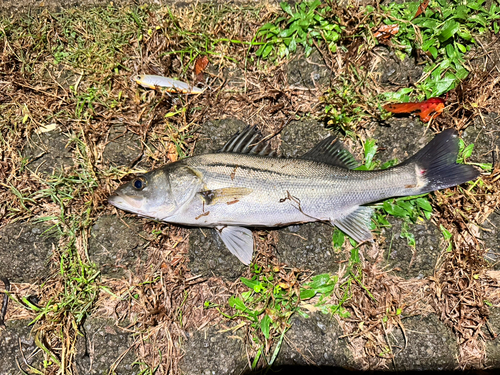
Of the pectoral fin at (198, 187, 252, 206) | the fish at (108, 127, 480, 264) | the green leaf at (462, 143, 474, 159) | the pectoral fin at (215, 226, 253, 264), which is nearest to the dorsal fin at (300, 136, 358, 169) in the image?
the fish at (108, 127, 480, 264)

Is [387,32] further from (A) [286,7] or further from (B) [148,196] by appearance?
(B) [148,196]

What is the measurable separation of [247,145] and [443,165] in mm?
1956

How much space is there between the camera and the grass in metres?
3.21

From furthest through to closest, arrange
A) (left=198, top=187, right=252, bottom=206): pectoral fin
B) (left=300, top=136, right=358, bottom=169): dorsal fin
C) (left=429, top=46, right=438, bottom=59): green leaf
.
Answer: (left=429, top=46, right=438, bottom=59): green leaf → (left=300, top=136, right=358, bottom=169): dorsal fin → (left=198, top=187, right=252, bottom=206): pectoral fin

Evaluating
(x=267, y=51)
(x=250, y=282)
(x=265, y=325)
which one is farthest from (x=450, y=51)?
(x=265, y=325)

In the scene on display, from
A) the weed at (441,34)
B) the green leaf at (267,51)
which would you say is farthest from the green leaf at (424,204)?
the green leaf at (267,51)

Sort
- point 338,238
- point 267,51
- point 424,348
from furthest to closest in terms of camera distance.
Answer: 1. point 267,51
2. point 338,238
3. point 424,348

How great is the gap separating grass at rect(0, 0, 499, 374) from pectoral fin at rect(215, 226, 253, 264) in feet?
0.50

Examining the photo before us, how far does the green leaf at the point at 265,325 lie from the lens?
3133 millimetres

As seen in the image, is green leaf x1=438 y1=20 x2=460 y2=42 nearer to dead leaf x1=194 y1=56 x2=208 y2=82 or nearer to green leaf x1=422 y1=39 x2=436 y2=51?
green leaf x1=422 y1=39 x2=436 y2=51

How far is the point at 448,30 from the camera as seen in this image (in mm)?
3314

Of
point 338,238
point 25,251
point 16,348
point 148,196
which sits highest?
point 148,196

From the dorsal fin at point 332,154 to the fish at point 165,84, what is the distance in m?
1.43

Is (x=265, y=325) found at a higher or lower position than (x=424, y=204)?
lower
